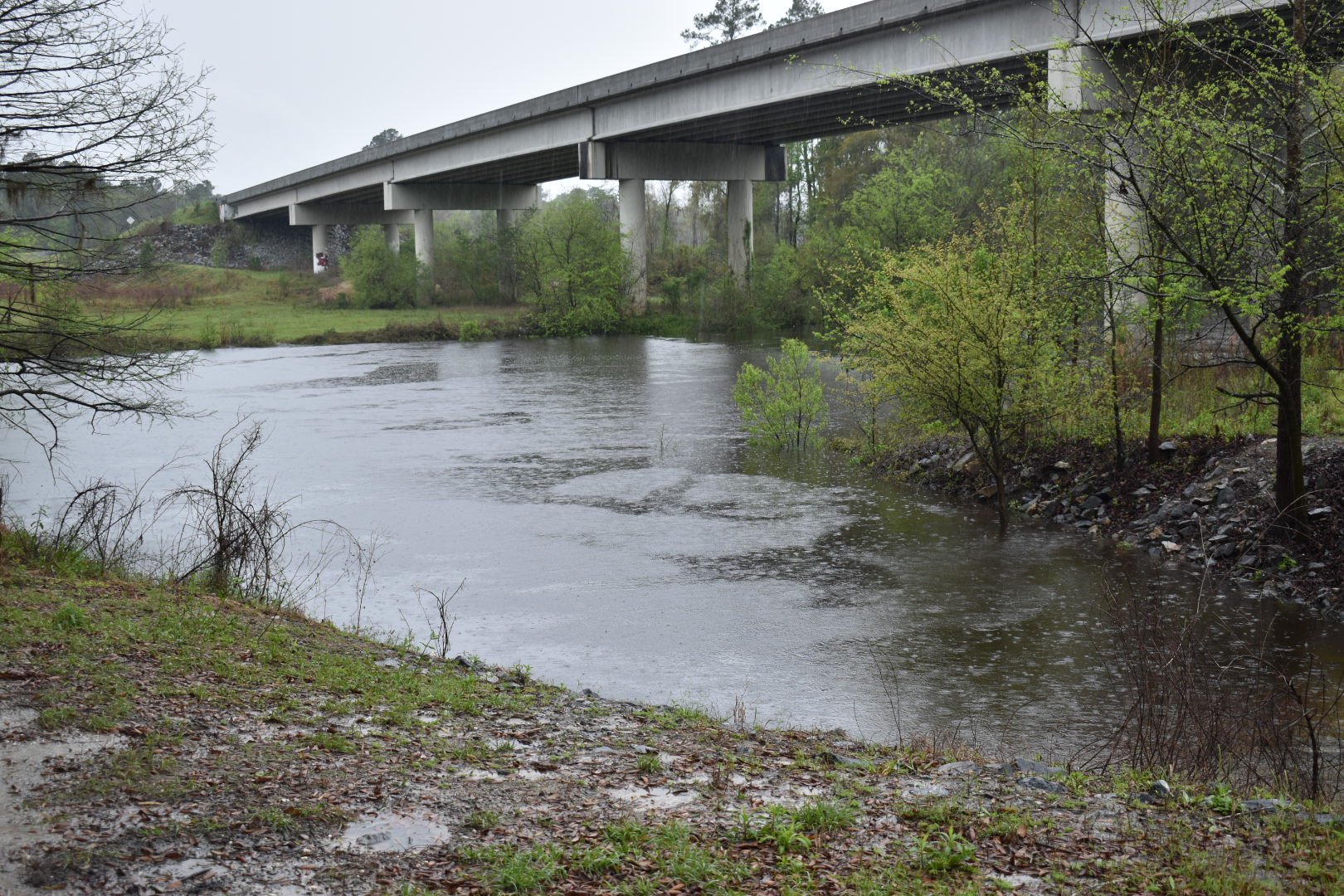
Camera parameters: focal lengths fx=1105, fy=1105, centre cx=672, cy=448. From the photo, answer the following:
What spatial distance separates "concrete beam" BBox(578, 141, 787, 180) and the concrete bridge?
62 millimetres

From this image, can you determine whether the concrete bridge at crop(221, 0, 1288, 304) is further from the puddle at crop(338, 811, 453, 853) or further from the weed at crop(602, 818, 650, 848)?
the puddle at crop(338, 811, 453, 853)

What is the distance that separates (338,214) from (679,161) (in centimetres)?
4679

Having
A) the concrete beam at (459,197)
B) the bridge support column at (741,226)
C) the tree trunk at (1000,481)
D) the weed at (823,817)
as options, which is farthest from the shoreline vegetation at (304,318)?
the weed at (823,817)

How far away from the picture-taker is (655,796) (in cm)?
659

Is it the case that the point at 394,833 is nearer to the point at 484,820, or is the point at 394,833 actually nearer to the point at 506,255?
the point at 484,820

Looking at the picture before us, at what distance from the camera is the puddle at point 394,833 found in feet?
18.6

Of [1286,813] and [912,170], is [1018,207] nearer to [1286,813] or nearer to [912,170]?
[1286,813]

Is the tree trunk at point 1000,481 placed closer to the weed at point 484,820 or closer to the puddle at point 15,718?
the weed at point 484,820

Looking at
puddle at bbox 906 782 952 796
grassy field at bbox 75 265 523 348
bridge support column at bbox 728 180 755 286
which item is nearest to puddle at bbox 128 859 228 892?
puddle at bbox 906 782 952 796

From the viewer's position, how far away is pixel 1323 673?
33.7 ft

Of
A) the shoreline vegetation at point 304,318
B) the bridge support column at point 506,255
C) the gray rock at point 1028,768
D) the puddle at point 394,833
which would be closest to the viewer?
the puddle at point 394,833

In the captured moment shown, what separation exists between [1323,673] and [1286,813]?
4.94m

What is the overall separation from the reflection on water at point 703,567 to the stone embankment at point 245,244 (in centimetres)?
7689

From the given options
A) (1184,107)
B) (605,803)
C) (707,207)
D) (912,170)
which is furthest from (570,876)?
(707,207)
